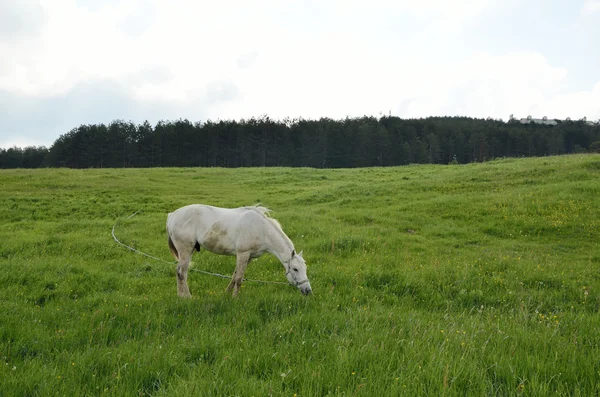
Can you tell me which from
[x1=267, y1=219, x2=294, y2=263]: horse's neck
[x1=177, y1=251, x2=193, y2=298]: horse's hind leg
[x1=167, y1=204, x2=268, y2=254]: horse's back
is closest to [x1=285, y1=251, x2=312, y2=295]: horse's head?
[x1=267, y1=219, x2=294, y2=263]: horse's neck

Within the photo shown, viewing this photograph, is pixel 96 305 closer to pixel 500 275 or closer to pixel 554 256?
pixel 500 275

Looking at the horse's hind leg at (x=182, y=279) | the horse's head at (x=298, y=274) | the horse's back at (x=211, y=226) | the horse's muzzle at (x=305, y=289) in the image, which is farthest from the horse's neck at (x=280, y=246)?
the horse's hind leg at (x=182, y=279)

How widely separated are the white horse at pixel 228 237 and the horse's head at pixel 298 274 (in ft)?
0.07

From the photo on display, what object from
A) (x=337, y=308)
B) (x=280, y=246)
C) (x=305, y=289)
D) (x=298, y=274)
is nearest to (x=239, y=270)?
(x=280, y=246)

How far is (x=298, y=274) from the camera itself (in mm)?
7238

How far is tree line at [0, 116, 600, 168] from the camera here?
7638 cm

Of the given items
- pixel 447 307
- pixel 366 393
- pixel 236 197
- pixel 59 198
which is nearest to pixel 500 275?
pixel 447 307

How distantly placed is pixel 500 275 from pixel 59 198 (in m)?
26.0

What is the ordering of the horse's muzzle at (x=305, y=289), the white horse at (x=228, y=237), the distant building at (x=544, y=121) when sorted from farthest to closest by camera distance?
the distant building at (x=544, y=121), the white horse at (x=228, y=237), the horse's muzzle at (x=305, y=289)

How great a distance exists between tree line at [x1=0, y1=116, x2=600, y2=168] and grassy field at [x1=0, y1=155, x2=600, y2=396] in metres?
61.6

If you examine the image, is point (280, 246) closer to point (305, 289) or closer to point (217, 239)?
point (305, 289)

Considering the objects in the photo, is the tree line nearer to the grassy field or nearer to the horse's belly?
the grassy field

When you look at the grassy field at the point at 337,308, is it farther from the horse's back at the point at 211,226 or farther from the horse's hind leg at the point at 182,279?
the horse's back at the point at 211,226

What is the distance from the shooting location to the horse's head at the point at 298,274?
23.3 ft
